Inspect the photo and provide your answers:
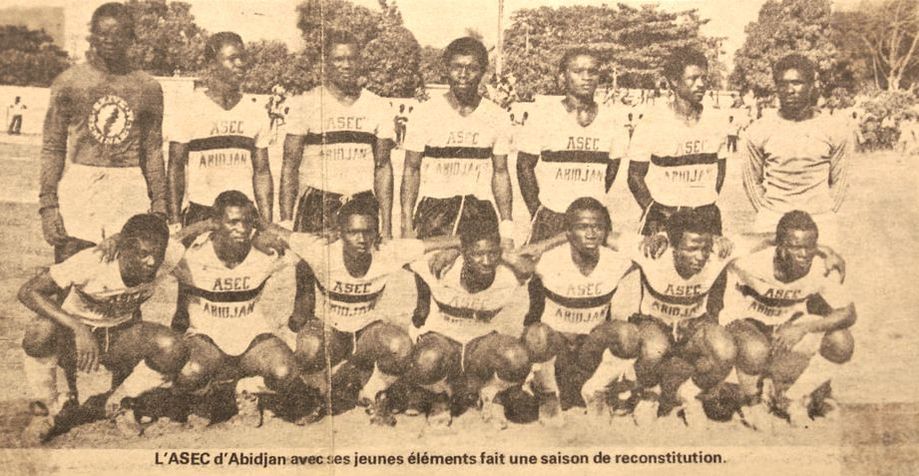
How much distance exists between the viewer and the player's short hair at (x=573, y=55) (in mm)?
6676

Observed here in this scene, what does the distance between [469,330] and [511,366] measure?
11.7 inches

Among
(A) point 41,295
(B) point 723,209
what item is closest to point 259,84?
(A) point 41,295

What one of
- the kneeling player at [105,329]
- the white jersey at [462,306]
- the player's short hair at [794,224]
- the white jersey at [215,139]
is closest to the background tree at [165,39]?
the white jersey at [215,139]

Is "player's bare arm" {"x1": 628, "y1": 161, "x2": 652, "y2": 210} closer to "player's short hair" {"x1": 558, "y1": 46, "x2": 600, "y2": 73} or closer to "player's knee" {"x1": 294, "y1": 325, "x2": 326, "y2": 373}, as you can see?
"player's short hair" {"x1": 558, "y1": 46, "x2": 600, "y2": 73}

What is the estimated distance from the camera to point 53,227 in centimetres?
648

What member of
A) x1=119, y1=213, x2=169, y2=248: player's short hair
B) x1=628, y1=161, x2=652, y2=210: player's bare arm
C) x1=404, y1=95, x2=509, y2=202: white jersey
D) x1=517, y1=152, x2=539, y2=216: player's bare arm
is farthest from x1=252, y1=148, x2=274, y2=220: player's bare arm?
x1=628, y1=161, x2=652, y2=210: player's bare arm

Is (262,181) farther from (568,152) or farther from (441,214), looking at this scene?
(568,152)

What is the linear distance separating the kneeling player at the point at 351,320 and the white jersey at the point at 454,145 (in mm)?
376

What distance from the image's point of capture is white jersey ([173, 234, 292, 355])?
21.4 ft

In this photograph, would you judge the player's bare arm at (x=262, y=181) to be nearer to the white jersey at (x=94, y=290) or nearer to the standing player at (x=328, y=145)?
the standing player at (x=328, y=145)

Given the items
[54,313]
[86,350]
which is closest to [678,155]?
[86,350]

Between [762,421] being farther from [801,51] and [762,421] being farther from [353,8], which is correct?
[353,8]

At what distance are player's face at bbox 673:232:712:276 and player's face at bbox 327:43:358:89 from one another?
6.50 feet

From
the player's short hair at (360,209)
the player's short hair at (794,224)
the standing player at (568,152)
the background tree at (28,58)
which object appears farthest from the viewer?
the player's short hair at (794,224)
